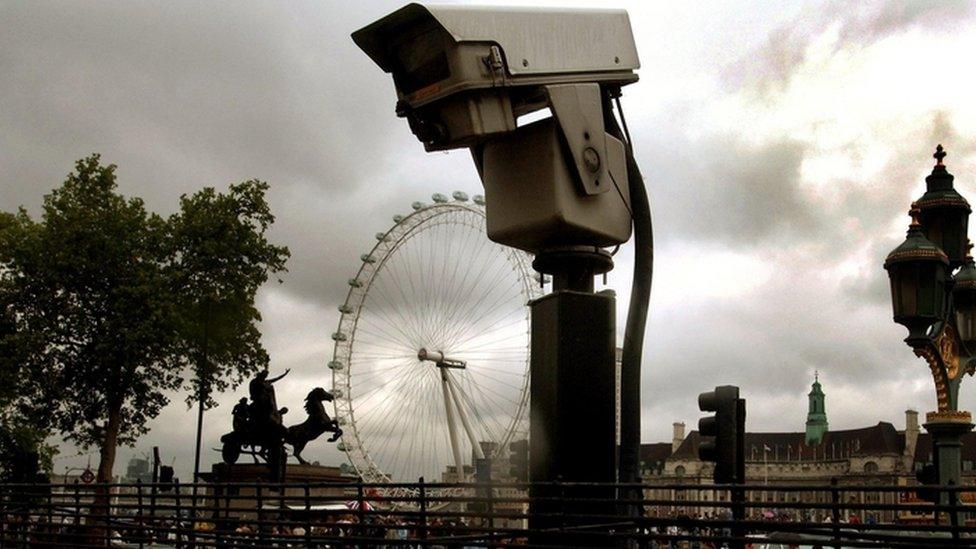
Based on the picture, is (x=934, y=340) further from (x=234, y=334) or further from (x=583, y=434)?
(x=234, y=334)

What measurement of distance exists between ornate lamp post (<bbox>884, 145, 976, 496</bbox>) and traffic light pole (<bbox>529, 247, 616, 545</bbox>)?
22.8 ft

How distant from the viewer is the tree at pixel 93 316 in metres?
33.1

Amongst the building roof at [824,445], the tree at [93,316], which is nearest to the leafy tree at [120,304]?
the tree at [93,316]

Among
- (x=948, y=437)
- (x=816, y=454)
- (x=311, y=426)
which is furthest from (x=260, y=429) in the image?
(x=816, y=454)

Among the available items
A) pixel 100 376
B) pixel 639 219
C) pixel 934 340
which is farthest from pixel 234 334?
pixel 639 219

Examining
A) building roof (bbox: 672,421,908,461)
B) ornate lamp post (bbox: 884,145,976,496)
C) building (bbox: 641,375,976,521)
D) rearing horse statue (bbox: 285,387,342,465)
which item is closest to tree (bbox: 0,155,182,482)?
rearing horse statue (bbox: 285,387,342,465)

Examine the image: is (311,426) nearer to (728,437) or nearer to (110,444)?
(110,444)

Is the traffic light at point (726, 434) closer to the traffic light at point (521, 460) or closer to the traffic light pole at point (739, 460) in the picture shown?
the traffic light pole at point (739, 460)

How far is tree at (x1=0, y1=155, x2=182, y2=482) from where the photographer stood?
33.1 metres

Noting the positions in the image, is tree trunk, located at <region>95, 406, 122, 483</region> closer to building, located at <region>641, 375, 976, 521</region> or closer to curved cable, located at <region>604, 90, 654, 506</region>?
curved cable, located at <region>604, 90, 654, 506</region>

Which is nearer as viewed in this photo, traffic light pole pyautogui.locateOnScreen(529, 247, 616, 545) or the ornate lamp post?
traffic light pole pyautogui.locateOnScreen(529, 247, 616, 545)

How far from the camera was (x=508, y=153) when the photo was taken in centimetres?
632

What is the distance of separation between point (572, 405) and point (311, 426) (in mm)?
18261

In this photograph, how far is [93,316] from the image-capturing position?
112 feet
